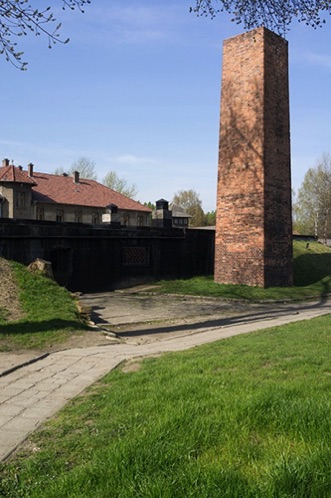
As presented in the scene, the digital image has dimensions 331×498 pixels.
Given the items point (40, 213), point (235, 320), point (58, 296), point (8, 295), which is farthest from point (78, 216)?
point (235, 320)

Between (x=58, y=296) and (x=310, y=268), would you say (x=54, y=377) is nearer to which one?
(x=58, y=296)

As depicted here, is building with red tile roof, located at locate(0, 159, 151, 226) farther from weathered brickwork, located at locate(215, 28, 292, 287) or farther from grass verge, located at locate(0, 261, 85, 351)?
grass verge, located at locate(0, 261, 85, 351)

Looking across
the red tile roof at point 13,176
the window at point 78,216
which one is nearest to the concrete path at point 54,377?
the red tile roof at point 13,176

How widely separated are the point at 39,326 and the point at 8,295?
2.39 m

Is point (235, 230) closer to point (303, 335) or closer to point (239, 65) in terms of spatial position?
point (239, 65)

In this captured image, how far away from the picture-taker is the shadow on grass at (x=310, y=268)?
21.8 meters

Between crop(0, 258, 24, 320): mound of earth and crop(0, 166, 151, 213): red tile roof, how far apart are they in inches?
1163

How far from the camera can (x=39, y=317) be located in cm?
997

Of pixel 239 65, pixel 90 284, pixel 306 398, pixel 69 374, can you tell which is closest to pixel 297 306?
pixel 90 284

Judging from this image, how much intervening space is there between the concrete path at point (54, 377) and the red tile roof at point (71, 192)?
34.9 meters

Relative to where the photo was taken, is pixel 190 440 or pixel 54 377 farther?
pixel 54 377

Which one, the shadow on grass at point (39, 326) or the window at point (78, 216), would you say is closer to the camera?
the shadow on grass at point (39, 326)

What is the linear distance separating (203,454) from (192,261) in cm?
1957

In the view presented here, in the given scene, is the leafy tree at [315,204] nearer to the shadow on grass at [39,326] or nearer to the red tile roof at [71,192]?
the red tile roof at [71,192]
